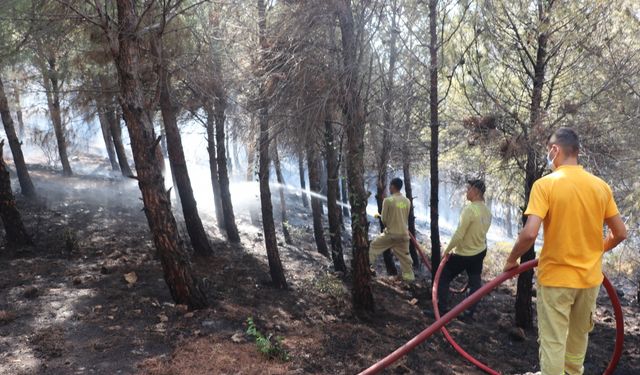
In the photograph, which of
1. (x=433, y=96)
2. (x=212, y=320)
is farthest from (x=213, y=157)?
(x=212, y=320)

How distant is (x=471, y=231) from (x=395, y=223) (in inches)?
89.1

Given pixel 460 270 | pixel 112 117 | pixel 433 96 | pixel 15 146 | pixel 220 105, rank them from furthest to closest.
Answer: pixel 112 117
pixel 15 146
pixel 220 105
pixel 433 96
pixel 460 270

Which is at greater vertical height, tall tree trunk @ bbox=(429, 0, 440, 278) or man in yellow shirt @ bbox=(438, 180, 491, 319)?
tall tree trunk @ bbox=(429, 0, 440, 278)

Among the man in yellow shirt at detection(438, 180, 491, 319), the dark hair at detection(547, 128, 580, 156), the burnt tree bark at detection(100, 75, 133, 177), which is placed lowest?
the man in yellow shirt at detection(438, 180, 491, 319)

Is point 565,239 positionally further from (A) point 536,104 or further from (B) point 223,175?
(B) point 223,175

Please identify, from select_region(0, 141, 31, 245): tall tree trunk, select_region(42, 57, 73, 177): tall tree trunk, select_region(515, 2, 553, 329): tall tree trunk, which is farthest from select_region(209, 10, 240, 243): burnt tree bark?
select_region(515, 2, 553, 329): tall tree trunk

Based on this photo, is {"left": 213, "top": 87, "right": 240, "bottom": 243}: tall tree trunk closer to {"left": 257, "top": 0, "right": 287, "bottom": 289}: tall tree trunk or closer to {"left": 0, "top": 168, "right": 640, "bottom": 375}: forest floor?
{"left": 0, "top": 168, "right": 640, "bottom": 375}: forest floor

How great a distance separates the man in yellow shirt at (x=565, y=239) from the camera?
342 cm

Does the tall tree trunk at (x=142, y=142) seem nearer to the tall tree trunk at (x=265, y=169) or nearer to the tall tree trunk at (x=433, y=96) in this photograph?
the tall tree trunk at (x=265, y=169)

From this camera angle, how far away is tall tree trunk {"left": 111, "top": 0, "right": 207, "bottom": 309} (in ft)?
18.8

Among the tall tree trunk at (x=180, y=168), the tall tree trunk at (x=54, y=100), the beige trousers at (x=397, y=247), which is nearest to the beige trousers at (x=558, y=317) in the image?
→ the beige trousers at (x=397, y=247)

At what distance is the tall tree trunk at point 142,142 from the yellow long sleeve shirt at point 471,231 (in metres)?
3.82

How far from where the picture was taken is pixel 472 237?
6688 mm

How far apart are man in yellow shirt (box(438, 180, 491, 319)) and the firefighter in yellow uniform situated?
1.76 m
